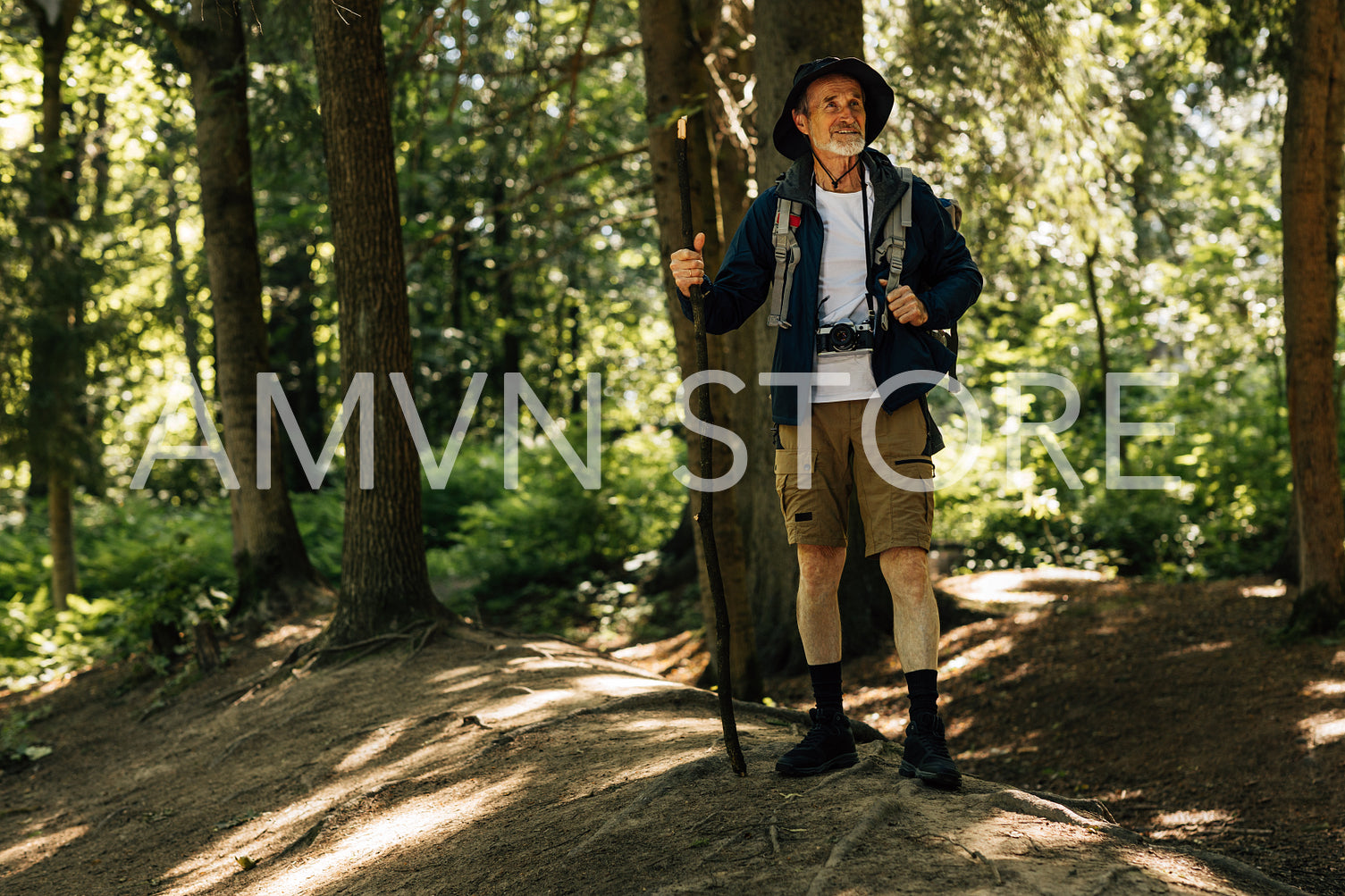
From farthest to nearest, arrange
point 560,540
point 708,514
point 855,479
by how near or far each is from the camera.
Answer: point 560,540 < point 708,514 < point 855,479

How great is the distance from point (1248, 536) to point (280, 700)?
1005cm

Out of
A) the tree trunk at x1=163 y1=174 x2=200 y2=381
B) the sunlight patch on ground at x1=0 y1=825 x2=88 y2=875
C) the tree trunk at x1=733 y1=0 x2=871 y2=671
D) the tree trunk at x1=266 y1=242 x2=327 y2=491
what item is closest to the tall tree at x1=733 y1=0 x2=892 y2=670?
the tree trunk at x1=733 y1=0 x2=871 y2=671

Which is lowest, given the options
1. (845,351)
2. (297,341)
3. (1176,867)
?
(1176,867)

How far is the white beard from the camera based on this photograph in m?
3.61

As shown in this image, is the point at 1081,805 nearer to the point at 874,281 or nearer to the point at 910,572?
the point at 910,572

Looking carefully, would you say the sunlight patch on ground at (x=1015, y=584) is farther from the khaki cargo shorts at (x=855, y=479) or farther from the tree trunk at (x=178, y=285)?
the tree trunk at (x=178, y=285)

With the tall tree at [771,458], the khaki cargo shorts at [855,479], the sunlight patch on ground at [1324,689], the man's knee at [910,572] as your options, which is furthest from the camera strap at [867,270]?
the sunlight patch on ground at [1324,689]

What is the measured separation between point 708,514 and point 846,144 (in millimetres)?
1377

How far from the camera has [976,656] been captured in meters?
8.26

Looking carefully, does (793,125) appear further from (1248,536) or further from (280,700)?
(1248,536)

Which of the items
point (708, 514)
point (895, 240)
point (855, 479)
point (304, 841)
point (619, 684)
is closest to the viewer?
point (895, 240)

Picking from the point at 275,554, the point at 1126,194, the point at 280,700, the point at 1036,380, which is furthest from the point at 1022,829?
the point at 1036,380

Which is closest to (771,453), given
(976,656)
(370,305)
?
(976,656)

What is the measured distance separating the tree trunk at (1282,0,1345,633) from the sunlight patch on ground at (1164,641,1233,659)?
487 millimetres
